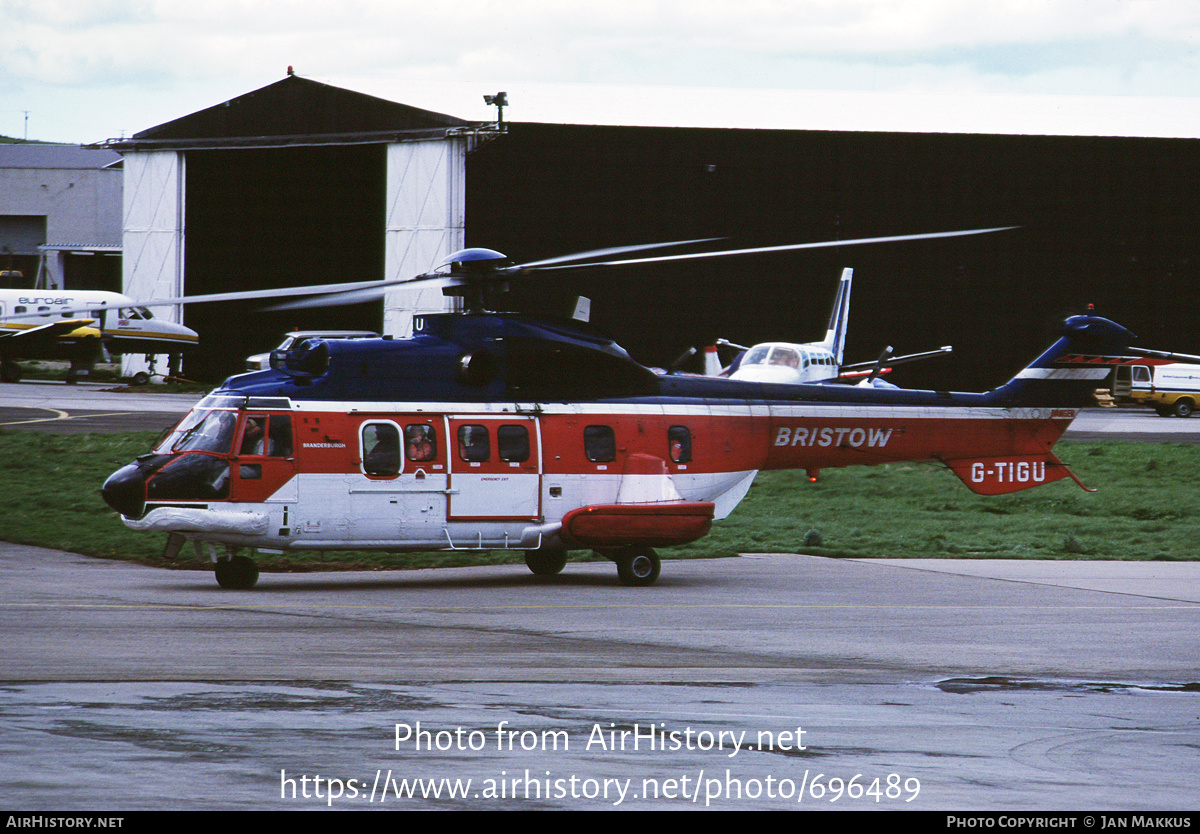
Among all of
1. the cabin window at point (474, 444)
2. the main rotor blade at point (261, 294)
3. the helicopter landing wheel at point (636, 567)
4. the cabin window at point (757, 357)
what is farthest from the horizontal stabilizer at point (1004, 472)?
the cabin window at point (757, 357)

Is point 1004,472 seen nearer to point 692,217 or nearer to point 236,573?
point 236,573

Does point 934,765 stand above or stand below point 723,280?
below

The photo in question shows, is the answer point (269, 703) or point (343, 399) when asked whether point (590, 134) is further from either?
point (269, 703)

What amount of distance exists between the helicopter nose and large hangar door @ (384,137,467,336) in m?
29.2

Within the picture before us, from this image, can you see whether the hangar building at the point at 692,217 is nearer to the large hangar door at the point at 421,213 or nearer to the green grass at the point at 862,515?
the large hangar door at the point at 421,213

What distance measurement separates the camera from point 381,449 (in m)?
15.0

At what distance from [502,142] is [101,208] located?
39.8 metres

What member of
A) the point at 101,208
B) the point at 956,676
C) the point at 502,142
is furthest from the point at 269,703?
the point at 101,208

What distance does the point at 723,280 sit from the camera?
46500 millimetres

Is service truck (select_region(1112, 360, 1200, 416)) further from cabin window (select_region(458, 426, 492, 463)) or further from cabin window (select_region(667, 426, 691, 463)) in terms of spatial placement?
cabin window (select_region(458, 426, 492, 463))

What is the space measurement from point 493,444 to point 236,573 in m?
3.22

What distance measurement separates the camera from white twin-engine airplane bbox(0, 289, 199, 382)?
45375 mm

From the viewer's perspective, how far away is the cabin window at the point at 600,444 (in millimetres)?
15859

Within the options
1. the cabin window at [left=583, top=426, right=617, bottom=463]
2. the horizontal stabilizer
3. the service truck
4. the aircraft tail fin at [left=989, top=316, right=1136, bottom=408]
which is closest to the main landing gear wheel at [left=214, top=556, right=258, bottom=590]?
the cabin window at [left=583, top=426, right=617, bottom=463]
